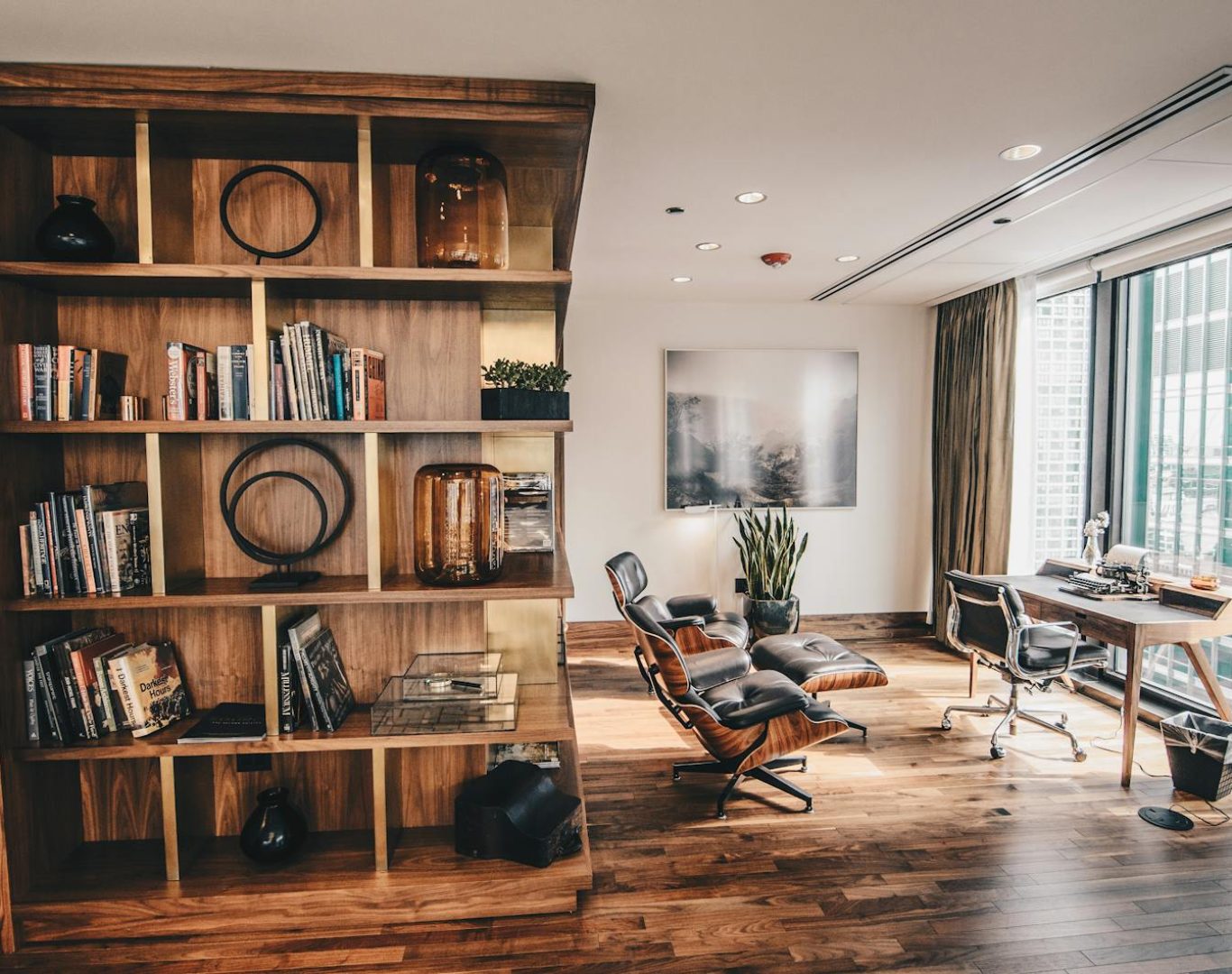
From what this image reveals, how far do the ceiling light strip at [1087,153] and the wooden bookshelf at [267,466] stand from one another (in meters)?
1.76

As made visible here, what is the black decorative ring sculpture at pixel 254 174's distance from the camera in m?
2.16

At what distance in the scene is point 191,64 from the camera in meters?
1.98

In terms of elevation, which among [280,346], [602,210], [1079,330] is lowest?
[280,346]

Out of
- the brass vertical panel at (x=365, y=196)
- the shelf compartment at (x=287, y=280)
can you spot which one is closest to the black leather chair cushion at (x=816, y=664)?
the shelf compartment at (x=287, y=280)

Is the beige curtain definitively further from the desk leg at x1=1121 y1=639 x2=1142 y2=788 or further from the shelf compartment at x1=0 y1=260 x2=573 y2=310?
the shelf compartment at x1=0 y1=260 x2=573 y2=310

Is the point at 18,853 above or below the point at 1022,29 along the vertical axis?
below

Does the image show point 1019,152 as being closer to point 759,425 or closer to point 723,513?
point 759,425

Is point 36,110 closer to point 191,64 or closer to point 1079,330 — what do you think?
point 191,64

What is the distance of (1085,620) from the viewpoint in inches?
137

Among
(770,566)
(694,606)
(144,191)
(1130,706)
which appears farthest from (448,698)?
(770,566)

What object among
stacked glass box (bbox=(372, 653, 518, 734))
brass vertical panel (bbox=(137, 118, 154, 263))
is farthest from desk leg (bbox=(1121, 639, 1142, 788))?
brass vertical panel (bbox=(137, 118, 154, 263))

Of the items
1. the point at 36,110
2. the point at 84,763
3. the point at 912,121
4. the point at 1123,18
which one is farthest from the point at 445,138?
the point at 84,763

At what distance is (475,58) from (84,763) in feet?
7.96

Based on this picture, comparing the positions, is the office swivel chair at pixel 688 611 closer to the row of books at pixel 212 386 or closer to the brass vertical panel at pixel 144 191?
the row of books at pixel 212 386
